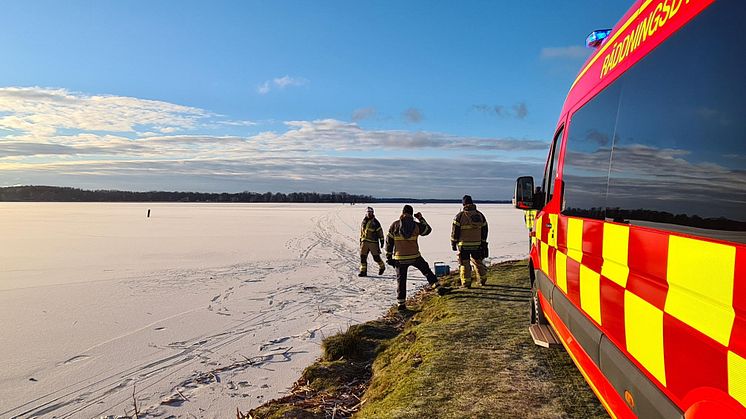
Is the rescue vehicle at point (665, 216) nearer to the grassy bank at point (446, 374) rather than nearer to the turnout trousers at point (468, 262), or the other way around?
the grassy bank at point (446, 374)

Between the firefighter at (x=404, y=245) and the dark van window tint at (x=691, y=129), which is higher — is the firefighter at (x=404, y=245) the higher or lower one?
the lower one

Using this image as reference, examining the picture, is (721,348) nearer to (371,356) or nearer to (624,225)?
(624,225)

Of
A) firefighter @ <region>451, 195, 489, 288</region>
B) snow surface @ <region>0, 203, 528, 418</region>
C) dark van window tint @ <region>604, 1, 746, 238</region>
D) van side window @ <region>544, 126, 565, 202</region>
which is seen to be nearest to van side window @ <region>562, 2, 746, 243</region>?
dark van window tint @ <region>604, 1, 746, 238</region>

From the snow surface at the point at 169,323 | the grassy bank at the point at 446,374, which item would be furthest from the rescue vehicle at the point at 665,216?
the snow surface at the point at 169,323

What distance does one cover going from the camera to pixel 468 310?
7.61 m

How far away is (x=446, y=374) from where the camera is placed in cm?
490

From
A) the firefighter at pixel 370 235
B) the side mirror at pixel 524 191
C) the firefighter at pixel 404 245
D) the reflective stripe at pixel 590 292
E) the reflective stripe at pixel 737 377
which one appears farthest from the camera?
the firefighter at pixel 370 235

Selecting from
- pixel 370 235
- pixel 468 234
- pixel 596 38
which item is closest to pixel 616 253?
pixel 596 38

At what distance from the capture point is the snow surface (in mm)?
5668

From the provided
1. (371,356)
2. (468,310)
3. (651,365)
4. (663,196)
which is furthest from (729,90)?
(468,310)

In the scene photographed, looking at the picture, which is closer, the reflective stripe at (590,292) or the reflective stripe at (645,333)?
the reflective stripe at (645,333)

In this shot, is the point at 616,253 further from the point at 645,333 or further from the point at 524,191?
the point at 524,191

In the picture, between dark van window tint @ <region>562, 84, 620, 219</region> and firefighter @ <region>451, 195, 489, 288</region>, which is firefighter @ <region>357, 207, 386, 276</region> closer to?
firefighter @ <region>451, 195, 489, 288</region>

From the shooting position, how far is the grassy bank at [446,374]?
415cm
